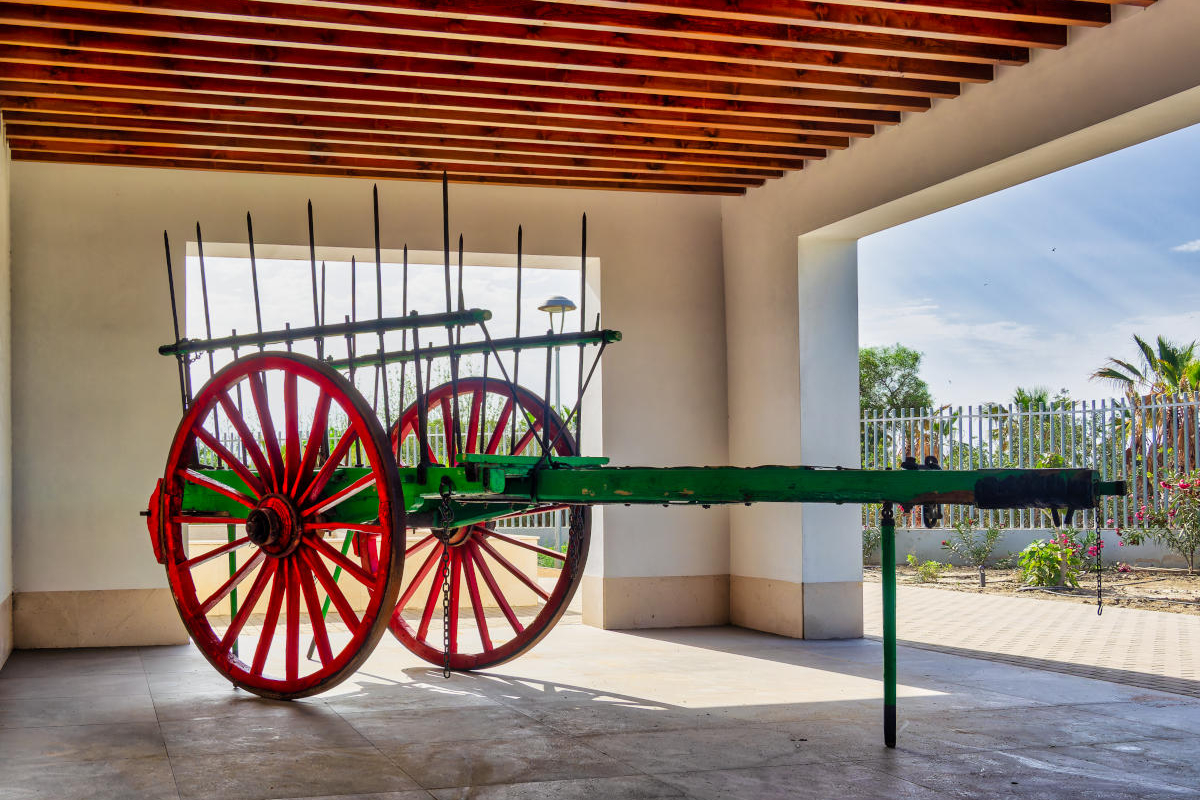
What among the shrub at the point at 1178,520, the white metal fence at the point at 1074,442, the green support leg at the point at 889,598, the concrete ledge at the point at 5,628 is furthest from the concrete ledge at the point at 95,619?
the shrub at the point at 1178,520

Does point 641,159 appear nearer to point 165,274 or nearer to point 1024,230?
point 165,274

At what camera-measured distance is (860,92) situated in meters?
6.10

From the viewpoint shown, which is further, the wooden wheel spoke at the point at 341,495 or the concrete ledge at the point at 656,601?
the concrete ledge at the point at 656,601

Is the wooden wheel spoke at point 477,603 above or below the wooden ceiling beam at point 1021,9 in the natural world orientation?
below

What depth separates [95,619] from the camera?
7160mm

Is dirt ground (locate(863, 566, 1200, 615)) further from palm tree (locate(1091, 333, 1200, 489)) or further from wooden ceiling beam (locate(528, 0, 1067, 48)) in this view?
wooden ceiling beam (locate(528, 0, 1067, 48))

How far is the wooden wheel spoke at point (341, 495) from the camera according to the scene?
473cm

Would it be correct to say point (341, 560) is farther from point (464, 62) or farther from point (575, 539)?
point (464, 62)

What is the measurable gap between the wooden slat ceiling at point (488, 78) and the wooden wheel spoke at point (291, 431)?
1.58 meters

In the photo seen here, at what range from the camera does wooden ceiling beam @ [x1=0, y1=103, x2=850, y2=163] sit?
20.7ft

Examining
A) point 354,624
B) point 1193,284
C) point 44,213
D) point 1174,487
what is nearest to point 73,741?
point 354,624

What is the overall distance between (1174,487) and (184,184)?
9.36 meters

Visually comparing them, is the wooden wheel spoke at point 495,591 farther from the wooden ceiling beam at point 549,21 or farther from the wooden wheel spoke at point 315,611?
the wooden ceiling beam at point 549,21

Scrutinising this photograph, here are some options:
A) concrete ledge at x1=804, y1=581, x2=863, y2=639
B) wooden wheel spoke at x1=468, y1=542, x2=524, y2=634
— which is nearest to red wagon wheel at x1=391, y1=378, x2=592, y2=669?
wooden wheel spoke at x1=468, y1=542, x2=524, y2=634
